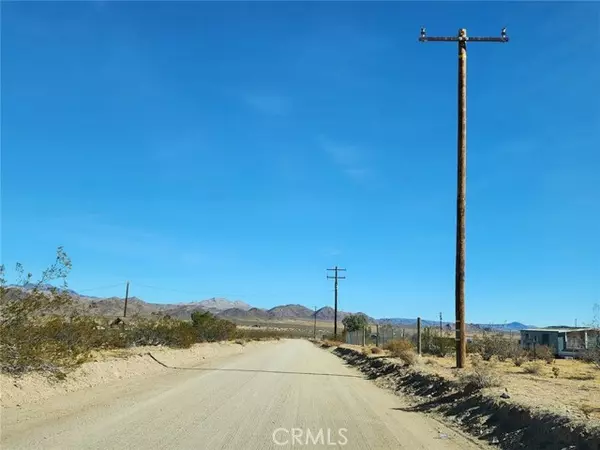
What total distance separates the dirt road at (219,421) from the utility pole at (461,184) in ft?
20.4

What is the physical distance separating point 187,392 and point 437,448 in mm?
8299

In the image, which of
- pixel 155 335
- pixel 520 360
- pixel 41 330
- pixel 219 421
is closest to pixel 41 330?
pixel 41 330

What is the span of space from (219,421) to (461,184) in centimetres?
1550

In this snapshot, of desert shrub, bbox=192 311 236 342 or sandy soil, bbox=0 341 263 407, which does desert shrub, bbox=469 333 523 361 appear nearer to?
sandy soil, bbox=0 341 263 407

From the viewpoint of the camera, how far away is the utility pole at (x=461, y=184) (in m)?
22.7

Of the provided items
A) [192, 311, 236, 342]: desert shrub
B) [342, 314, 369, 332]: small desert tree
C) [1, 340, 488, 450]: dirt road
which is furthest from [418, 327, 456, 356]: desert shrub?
[342, 314, 369, 332]: small desert tree

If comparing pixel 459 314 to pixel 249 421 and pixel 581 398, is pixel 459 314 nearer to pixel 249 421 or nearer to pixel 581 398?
pixel 581 398

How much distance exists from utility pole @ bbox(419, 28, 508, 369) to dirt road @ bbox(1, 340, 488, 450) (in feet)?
20.4

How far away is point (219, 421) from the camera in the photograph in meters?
11.3

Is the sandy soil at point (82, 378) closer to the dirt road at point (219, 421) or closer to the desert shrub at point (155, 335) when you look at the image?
the dirt road at point (219, 421)

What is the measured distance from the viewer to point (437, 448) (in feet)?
31.6

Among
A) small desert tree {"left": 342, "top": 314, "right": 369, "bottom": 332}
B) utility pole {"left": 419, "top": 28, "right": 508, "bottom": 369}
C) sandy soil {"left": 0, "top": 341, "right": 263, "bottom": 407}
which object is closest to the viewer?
sandy soil {"left": 0, "top": 341, "right": 263, "bottom": 407}

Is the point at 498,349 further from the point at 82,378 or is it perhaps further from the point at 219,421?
the point at 219,421

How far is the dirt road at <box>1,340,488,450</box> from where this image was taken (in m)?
9.28
